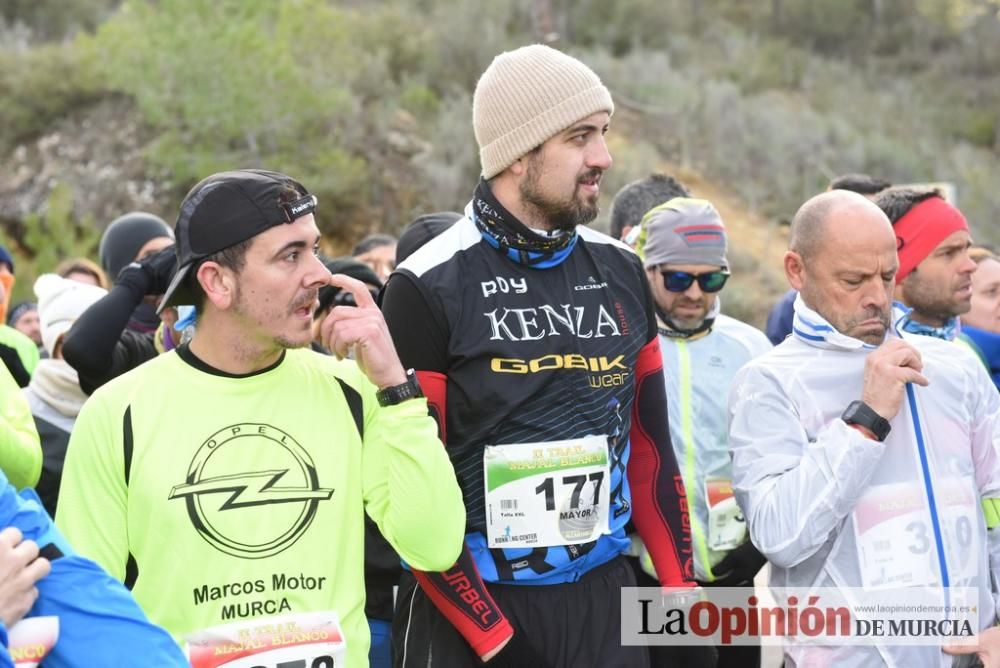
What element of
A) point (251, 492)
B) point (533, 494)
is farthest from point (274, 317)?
point (533, 494)

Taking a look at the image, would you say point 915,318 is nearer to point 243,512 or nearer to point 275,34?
point 243,512

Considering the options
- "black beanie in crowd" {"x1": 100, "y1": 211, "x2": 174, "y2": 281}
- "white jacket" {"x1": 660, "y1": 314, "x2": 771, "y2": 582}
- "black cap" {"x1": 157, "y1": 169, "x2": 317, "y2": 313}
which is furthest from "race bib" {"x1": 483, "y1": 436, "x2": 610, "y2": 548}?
"black beanie in crowd" {"x1": 100, "y1": 211, "x2": 174, "y2": 281}

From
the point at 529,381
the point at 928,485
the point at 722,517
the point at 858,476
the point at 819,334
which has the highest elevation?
the point at 529,381

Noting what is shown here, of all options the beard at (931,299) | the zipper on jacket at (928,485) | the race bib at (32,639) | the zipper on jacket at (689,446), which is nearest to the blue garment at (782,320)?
the beard at (931,299)

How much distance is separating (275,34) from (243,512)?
16277 millimetres

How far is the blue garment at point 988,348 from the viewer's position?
5.37 meters

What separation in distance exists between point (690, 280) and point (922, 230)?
1001 mm

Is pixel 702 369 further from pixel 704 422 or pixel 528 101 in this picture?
pixel 528 101

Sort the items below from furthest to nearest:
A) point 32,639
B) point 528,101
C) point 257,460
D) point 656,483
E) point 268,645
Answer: point 656,483 → point 528,101 → point 257,460 → point 268,645 → point 32,639

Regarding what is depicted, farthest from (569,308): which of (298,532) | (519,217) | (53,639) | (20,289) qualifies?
(20,289)

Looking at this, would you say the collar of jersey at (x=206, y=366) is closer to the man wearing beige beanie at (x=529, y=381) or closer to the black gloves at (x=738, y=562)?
the man wearing beige beanie at (x=529, y=381)

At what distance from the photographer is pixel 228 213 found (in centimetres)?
315

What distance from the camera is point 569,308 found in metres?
3.66

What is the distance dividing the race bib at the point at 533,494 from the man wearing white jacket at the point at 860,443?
26.1 inches
